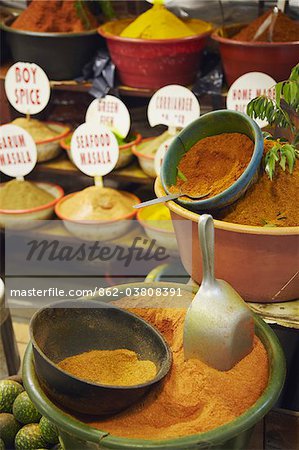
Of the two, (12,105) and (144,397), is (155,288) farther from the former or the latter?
(12,105)

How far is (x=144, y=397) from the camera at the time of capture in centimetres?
114

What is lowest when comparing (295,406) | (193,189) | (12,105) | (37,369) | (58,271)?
(58,271)

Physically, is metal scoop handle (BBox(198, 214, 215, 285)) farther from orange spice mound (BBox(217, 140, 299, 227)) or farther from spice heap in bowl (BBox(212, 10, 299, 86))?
spice heap in bowl (BBox(212, 10, 299, 86))

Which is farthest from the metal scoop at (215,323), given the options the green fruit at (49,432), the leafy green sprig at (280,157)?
the green fruit at (49,432)

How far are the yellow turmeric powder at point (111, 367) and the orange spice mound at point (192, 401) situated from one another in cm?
5

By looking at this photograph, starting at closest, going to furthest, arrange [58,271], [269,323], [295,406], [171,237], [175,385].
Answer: [175,385]
[269,323]
[295,406]
[171,237]
[58,271]

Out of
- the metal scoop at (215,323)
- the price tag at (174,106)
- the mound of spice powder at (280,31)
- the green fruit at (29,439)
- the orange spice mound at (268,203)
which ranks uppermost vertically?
the mound of spice powder at (280,31)

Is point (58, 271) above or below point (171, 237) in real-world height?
below

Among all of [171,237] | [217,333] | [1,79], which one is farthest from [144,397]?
[1,79]

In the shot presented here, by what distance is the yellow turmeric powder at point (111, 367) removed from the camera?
1.17m

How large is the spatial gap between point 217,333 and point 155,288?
248 mm

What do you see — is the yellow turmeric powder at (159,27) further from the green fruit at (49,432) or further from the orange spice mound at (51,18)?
the green fruit at (49,432)

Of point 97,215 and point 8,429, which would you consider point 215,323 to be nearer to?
point 8,429

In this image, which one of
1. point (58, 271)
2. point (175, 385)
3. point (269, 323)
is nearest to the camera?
point (175, 385)
